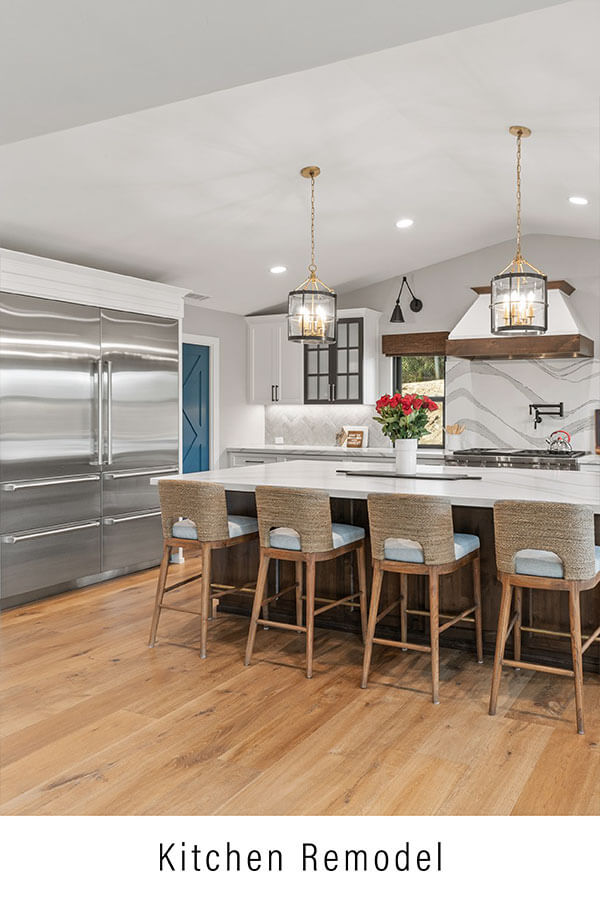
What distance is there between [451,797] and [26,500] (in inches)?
135

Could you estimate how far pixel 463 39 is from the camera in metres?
3.33

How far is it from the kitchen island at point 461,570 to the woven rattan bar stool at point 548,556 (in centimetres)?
16

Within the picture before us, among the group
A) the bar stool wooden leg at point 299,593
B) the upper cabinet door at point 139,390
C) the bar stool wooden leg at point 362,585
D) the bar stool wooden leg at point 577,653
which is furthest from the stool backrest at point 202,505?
the bar stool wooden leg at point 577,653

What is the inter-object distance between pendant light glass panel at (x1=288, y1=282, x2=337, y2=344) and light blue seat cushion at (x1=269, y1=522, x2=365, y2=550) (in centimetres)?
127

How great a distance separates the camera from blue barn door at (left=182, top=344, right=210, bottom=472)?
7.26 meters

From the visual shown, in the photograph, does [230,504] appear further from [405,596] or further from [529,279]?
[529,279]

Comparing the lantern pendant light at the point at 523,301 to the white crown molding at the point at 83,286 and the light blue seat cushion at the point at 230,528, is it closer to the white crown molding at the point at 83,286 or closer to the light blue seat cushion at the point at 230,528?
the light blue seat cushion at the point at 230,528

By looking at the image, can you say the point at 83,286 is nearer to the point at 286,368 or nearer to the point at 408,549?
the point at 286,368

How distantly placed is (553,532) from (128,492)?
352cm

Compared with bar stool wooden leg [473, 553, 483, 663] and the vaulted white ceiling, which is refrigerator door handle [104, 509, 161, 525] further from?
bar stool wooden leg [473, 553, 483, 663]

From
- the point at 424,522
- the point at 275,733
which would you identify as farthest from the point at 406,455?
the point at 275,733

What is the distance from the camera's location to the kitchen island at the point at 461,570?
3557mm

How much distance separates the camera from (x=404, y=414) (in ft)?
14.6

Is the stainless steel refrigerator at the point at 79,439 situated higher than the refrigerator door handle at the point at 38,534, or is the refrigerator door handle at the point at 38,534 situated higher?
the stainless steel refrigerator at the point at 79,439
